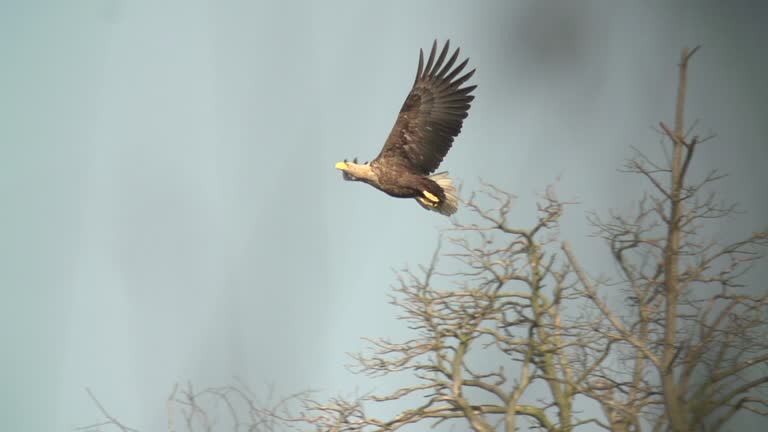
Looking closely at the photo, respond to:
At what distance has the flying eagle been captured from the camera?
6.61 metres

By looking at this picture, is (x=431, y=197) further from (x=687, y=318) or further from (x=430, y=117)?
(x=687, y=318)

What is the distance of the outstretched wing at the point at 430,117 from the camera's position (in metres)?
6.73

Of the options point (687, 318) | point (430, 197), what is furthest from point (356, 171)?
point (687, 318)

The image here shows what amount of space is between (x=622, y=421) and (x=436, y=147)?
2.82 m

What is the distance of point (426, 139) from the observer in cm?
679

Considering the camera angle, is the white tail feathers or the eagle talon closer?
the eagle talon

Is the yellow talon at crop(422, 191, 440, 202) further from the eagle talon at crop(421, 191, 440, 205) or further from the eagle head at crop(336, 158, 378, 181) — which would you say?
the eagle head at crop(336, 158, 378, 181)

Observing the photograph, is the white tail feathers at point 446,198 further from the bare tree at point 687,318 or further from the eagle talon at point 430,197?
the bare tree at point 687,318

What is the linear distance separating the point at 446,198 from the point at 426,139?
1.46ft

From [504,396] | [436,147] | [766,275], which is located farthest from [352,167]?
[766,275]

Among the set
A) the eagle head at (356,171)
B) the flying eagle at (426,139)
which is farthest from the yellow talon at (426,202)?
the eagle head at (356,171)

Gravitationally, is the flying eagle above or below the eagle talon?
above

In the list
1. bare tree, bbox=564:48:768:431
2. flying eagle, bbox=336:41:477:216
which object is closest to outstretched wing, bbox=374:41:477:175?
flying eagle, bbox=336:41:477:216

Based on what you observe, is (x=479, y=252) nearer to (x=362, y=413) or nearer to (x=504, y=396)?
(x=504, y=396)
